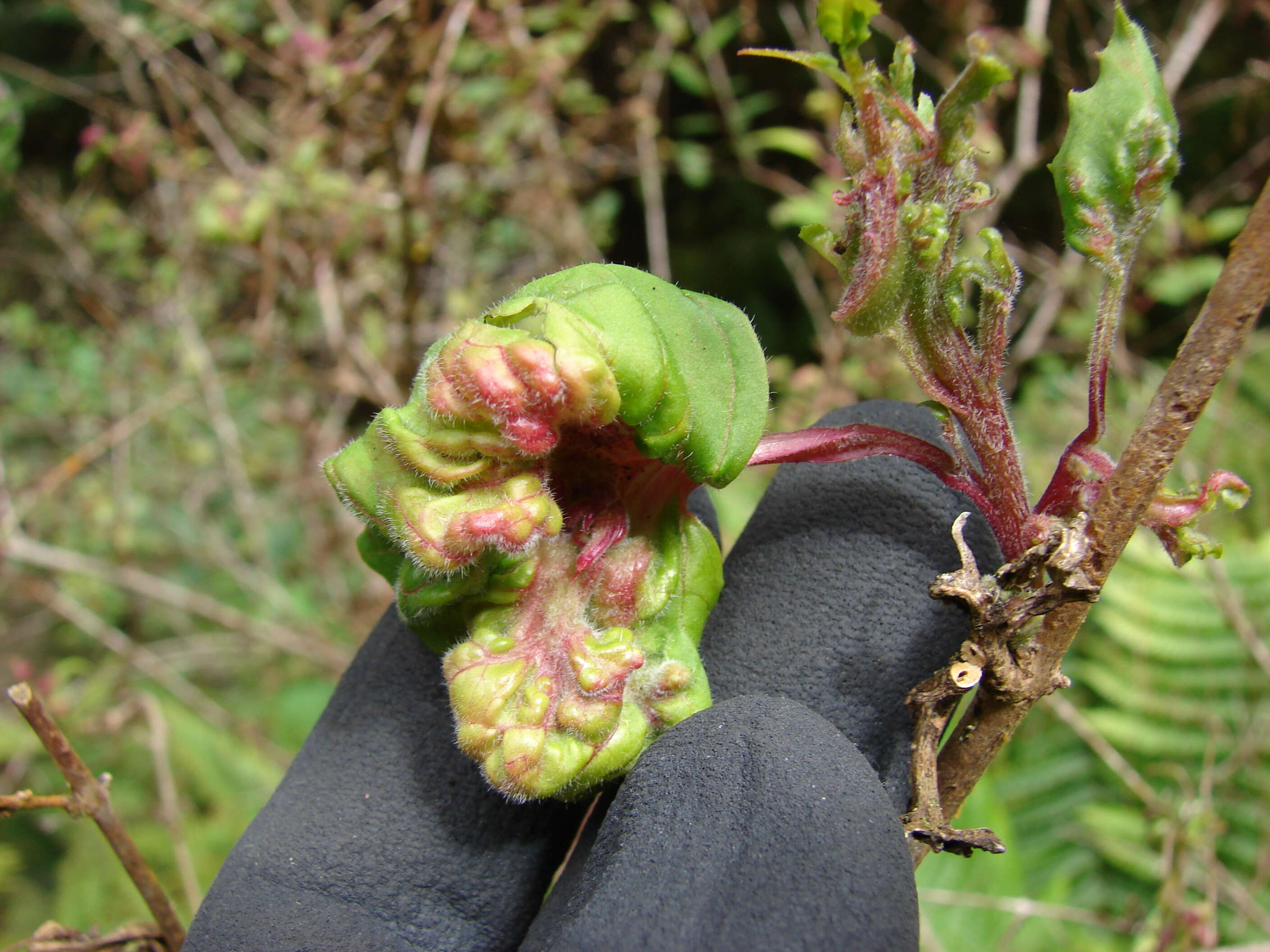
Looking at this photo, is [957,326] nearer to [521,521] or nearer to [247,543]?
[521,521]

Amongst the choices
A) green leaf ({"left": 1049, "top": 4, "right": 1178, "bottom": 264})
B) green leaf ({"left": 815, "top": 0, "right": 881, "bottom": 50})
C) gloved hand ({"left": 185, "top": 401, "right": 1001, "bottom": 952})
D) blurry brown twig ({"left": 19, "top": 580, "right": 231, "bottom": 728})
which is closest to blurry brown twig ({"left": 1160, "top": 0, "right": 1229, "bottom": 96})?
green leaf ({"left": 1049, "top": 4, "right": 1178, "bottom": 264})

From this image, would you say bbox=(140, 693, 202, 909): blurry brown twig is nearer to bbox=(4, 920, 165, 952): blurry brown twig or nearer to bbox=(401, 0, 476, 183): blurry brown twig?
bbox=(4, 920, 165, 952): blurry brown twig

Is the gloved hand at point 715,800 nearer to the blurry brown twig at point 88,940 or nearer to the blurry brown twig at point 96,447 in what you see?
the blurry brown twig at point 88,940

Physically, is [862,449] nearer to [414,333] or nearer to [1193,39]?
[414,333]

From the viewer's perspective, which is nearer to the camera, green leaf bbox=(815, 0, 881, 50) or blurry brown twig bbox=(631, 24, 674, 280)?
green leaf bbox=(815, 0, 881, 50)

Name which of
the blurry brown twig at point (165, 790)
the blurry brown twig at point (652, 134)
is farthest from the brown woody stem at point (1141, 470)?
the blurry brown twig at point (652, 134)
